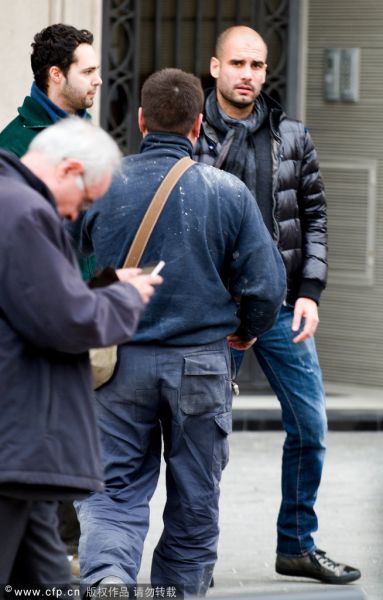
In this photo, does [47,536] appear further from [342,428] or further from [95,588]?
[342,428]

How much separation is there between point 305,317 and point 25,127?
4.49 feet

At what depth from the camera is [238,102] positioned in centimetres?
675

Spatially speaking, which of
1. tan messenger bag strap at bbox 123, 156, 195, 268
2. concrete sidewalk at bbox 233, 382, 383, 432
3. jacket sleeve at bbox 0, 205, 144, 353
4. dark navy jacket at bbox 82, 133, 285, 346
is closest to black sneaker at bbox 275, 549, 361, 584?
dark navy jacket at bbox 82, 133, 285, 346

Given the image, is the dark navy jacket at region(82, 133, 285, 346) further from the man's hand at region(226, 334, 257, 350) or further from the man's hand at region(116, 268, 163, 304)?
the man's hand at region(116, 268, 163, 304)

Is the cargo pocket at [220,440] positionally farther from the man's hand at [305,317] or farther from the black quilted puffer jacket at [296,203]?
the black quilted puffer jacket at [296,203]

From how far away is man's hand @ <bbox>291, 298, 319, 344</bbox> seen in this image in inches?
262

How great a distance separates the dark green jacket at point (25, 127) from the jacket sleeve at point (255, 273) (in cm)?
107

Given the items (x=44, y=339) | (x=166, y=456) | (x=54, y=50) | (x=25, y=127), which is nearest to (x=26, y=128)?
(x=25, y=127)

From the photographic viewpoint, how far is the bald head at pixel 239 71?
6.77 m

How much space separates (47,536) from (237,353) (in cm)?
227

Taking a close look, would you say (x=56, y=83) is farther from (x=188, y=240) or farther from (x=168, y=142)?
(x=188, y=240)

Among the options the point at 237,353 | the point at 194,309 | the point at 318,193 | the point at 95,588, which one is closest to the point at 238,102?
the point at 318,193

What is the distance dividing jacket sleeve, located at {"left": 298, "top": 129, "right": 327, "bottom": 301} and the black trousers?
256 cm

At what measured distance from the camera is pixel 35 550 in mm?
4480
